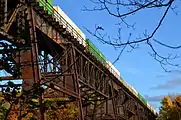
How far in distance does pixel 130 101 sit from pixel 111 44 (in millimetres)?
48501

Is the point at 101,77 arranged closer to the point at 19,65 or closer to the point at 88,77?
the point at 88,77

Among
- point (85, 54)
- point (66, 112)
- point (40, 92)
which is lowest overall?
point (40, 92)

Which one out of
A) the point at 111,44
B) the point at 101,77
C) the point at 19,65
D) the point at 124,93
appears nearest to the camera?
the point at 111,44

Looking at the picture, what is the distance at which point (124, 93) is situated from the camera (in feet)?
159

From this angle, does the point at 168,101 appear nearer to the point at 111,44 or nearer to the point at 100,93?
the point at 100,93

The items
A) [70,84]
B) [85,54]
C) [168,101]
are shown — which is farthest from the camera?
[168,101]

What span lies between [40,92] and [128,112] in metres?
47.9

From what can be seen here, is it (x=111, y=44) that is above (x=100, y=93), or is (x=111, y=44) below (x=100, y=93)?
below

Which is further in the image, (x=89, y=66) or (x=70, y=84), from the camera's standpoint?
(x=89, y=66)

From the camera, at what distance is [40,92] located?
643cm

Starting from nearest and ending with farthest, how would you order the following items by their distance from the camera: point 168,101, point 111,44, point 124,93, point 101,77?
1. point 111,44
2. point 101,77
3. point 124,93
4. point 168,101

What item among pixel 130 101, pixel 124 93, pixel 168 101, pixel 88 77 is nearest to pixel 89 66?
pixel 88 77

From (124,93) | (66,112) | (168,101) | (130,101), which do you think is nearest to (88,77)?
(66,112)

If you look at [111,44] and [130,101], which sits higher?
[130,101]
